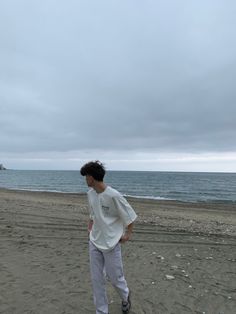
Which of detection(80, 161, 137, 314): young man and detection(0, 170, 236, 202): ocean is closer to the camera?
detection(80, 161, 137, 314): young man

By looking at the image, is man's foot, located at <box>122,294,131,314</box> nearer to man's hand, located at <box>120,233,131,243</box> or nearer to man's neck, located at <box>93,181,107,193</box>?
man's hand, located at <box>120,233,131,243</box>

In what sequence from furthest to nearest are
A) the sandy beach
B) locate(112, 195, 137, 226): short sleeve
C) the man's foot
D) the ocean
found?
the ocean < the sandy beach < the man's foot < locate(112, 195, 137, 226): short sleeve

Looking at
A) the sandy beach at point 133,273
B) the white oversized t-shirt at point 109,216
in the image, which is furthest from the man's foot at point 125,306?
the white oversized t-shirt at point 109,216

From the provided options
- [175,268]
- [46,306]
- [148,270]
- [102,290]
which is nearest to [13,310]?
[46,306]

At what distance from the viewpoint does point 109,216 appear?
3.93 meters

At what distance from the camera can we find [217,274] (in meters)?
5.94

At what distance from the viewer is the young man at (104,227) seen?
388 centimetres

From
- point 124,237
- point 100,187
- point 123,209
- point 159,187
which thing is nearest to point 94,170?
point 100,187

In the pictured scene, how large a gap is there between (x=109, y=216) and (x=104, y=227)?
0.47 ft

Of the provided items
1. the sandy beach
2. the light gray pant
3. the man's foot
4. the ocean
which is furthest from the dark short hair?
the ocean

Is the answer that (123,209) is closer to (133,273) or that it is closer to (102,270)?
(102,270)

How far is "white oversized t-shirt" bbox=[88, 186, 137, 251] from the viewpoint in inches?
153

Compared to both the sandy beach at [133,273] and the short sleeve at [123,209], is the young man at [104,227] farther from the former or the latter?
the sandy beach at [133,273]

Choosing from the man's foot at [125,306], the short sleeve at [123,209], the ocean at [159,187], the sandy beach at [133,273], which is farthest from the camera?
the ocean at [159,187]
